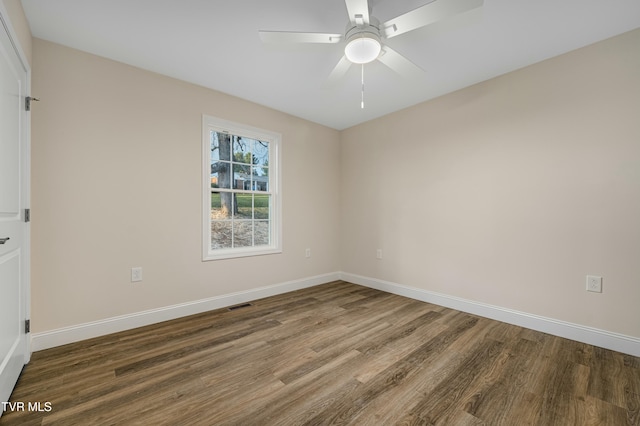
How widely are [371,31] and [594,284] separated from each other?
2.65m

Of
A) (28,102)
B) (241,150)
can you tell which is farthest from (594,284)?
(28,102)

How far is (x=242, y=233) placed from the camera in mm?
3404

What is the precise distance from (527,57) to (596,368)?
2.53 meters

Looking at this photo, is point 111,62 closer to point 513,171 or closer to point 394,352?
point 394,352

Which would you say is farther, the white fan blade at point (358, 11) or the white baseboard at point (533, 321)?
the white baseboard at point (533, 321)

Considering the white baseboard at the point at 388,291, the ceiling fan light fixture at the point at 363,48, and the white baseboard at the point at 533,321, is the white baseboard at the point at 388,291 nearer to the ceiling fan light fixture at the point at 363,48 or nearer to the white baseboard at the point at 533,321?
the white baseboard at the point at 533,321

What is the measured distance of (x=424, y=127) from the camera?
331 cm

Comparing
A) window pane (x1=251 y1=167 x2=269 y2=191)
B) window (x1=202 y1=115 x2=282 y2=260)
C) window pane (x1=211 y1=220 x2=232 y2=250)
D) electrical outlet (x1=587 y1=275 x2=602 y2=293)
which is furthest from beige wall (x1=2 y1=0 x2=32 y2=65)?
electrical outlet (x1=587 y1=275 x2=602 y2=293)

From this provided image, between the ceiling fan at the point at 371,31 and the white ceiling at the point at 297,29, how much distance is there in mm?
157

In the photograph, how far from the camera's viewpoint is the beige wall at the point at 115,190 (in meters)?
2.12

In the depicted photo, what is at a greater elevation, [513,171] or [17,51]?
[17,51]

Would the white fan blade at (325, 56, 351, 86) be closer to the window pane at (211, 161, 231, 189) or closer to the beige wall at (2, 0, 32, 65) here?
the window pane at (211, 161, 231, 189)

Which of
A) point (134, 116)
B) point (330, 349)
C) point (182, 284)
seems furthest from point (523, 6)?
point (182, 284)

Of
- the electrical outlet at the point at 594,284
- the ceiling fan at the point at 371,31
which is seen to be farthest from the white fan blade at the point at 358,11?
the electrical outlet at the point at 594,284
